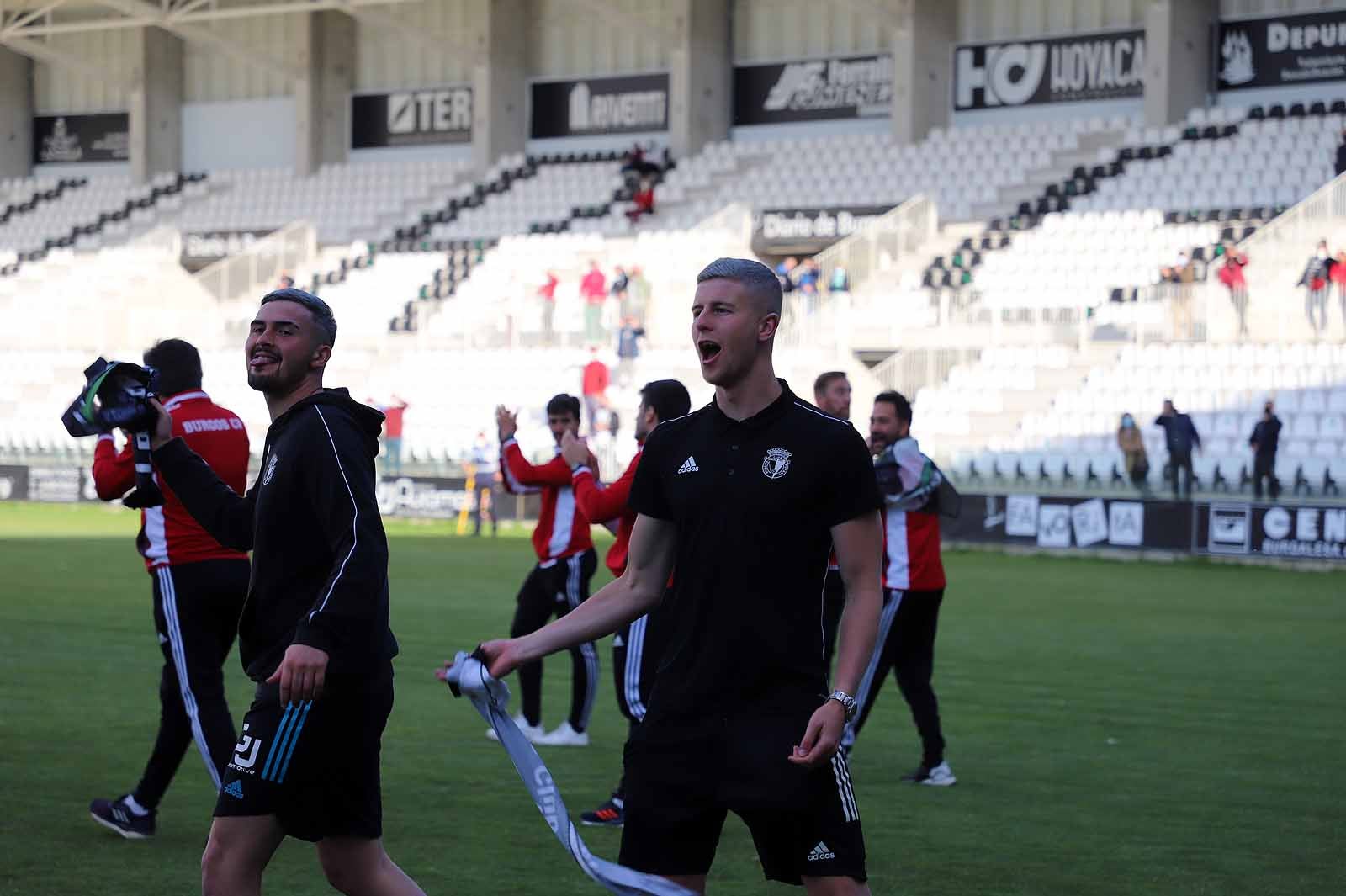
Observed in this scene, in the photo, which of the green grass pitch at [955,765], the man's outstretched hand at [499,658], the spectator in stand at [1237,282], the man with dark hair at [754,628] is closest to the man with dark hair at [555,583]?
the green grass pitch at [955,765]

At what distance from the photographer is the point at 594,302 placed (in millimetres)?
38188

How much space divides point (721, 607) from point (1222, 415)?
27.1 meters

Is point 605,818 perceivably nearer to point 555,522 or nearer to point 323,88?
point 555,522

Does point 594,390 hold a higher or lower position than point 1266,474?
higher

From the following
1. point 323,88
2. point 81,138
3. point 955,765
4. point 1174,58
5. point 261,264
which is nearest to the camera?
point 955,765

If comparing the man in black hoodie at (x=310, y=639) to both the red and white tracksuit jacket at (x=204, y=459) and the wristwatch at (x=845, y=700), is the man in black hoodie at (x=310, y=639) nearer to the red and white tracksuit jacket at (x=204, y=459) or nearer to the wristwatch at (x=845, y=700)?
the wristwatch at (x=845, y=700)

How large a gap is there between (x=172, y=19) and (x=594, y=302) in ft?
60.2

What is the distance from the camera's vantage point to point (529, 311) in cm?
3962

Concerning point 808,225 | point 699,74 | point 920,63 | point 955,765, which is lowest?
point 955,765

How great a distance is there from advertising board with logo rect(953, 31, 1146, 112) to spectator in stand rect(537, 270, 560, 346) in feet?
36.2

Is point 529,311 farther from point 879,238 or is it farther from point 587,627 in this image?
point 587,627

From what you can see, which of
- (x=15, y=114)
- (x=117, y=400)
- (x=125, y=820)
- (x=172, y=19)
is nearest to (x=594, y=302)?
(x=172, y=19)

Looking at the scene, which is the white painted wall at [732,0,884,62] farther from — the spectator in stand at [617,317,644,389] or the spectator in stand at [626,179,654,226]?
the spectator in stand at [617,317,644,389]

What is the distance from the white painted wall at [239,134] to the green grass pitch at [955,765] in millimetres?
37424
